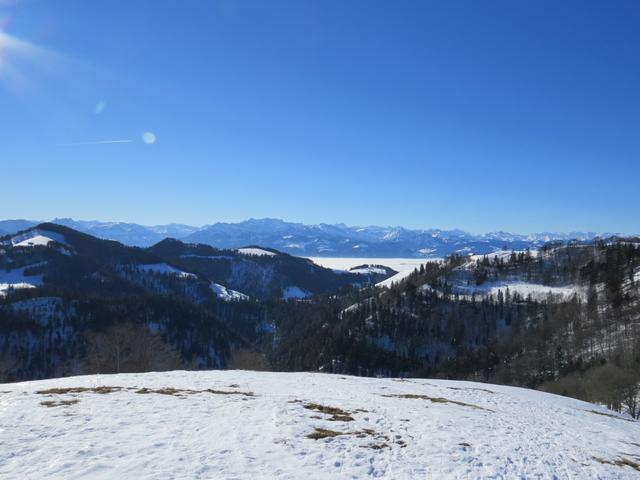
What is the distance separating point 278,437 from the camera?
726 inches

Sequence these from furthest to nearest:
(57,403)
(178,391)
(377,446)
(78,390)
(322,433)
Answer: (178,391) → (78,390) → (57,403) → (322,433) → (377,446)

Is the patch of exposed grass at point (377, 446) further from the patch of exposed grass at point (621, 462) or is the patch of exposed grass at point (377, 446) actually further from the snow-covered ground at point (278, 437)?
the patch of exposed grass at point (621, 462)

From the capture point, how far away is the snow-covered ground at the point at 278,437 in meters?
14.8

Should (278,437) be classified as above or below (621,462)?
above

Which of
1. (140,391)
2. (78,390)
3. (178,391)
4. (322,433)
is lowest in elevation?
(178,391)

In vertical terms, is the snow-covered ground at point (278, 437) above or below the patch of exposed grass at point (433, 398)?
above

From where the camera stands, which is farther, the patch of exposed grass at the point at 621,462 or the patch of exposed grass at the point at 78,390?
the patch of exposed grass at the point at 78,390

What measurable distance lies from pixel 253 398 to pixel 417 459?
1354cm

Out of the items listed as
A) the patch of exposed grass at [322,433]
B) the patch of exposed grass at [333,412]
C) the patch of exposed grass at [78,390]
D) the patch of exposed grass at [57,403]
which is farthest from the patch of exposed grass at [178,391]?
the patch of exposed grass at [322,433]

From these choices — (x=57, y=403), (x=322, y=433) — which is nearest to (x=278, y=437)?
(x=322, y=433)

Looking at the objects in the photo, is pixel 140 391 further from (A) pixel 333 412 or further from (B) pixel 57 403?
(A) pixel 333 412

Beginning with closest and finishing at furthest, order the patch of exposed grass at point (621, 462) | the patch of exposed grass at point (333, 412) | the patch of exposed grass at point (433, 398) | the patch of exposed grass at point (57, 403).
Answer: the patch of exposed grass at point (621, 462) < the patch of exposed grass at point (57, 403) < the patch of exposed grass at point (333, 412) < the patch of exposed grass at point (433, 398)

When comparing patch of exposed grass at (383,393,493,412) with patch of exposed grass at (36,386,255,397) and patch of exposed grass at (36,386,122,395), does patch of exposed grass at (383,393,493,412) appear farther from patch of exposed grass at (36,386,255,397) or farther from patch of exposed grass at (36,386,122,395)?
patch of exposed grass at (36,386,122,395)

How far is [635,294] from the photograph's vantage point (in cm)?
19775
